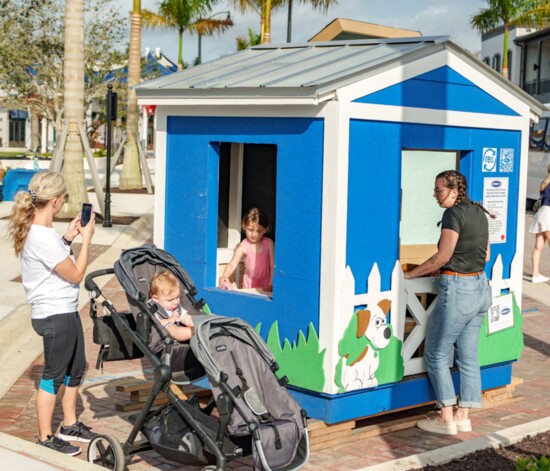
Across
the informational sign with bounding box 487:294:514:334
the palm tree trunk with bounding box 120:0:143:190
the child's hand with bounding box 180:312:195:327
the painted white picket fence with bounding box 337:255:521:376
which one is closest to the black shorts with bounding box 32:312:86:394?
the child's hand with bounding box 180:312:195:327

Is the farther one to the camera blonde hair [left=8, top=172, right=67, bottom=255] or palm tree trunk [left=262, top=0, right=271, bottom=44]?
palm tree trunk [left=262, top=0, right=271, bottom=44]

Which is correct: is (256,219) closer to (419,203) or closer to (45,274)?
(419,203)

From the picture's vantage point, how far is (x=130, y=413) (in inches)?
287

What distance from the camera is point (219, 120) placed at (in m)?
7.09

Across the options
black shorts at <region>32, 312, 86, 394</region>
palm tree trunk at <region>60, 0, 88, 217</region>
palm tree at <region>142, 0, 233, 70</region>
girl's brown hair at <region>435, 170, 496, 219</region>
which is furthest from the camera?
palm tree at <region>142, 0, 233, 70</region>

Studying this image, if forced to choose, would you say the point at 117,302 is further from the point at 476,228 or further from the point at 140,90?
the point at 476,228

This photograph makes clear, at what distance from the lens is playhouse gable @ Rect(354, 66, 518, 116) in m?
6.74

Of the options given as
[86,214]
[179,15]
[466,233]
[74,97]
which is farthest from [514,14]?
[86,214]

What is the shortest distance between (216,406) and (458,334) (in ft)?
7.44

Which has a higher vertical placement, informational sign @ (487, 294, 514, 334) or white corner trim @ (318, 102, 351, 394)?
white corner trim @ (318, 102, 351, 394)

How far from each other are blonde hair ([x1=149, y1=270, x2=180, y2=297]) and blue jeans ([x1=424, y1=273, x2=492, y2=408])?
1.91m

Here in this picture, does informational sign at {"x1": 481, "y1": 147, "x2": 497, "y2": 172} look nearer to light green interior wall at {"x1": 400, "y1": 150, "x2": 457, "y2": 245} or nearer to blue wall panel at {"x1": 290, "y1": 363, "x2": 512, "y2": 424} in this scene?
light green interior wall at {"x1": 400, "y1": 150, "x2": 457, "y2": 245}

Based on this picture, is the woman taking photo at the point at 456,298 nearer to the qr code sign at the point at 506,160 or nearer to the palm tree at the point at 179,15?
the qr code sign at the point at 506,160

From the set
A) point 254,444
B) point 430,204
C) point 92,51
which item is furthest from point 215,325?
Result: point 92,51
